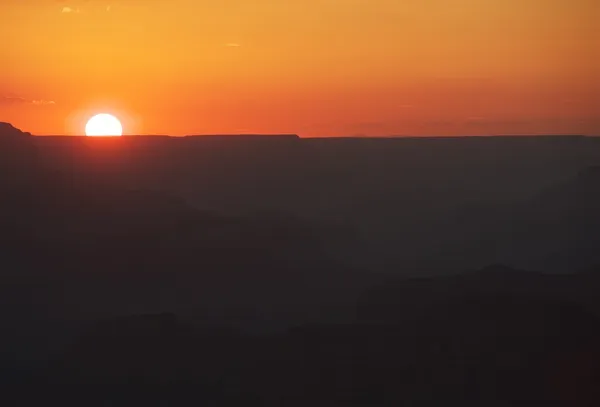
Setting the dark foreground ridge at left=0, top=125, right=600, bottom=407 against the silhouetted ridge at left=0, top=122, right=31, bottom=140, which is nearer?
the dark foreground ridge at left=0, top=125, right=600, bottom=407

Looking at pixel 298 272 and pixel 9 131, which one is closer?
pixel 298 272

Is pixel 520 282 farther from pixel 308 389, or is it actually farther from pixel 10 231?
pixel 10 231

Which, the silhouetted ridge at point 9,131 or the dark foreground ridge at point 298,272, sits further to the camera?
the silhouetted ridge at point 9,131

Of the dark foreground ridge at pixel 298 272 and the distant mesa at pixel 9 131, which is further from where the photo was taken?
the distant mesa at pixel 9 131

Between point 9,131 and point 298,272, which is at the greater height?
point 9,131

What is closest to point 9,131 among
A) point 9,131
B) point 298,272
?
point 9,131

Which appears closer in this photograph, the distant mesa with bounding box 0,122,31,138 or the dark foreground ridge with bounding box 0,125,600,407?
the dark foreground ridge with bounding box 0,125,600,407

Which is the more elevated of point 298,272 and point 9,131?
point 9,131

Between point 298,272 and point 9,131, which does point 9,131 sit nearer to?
point 9,131
